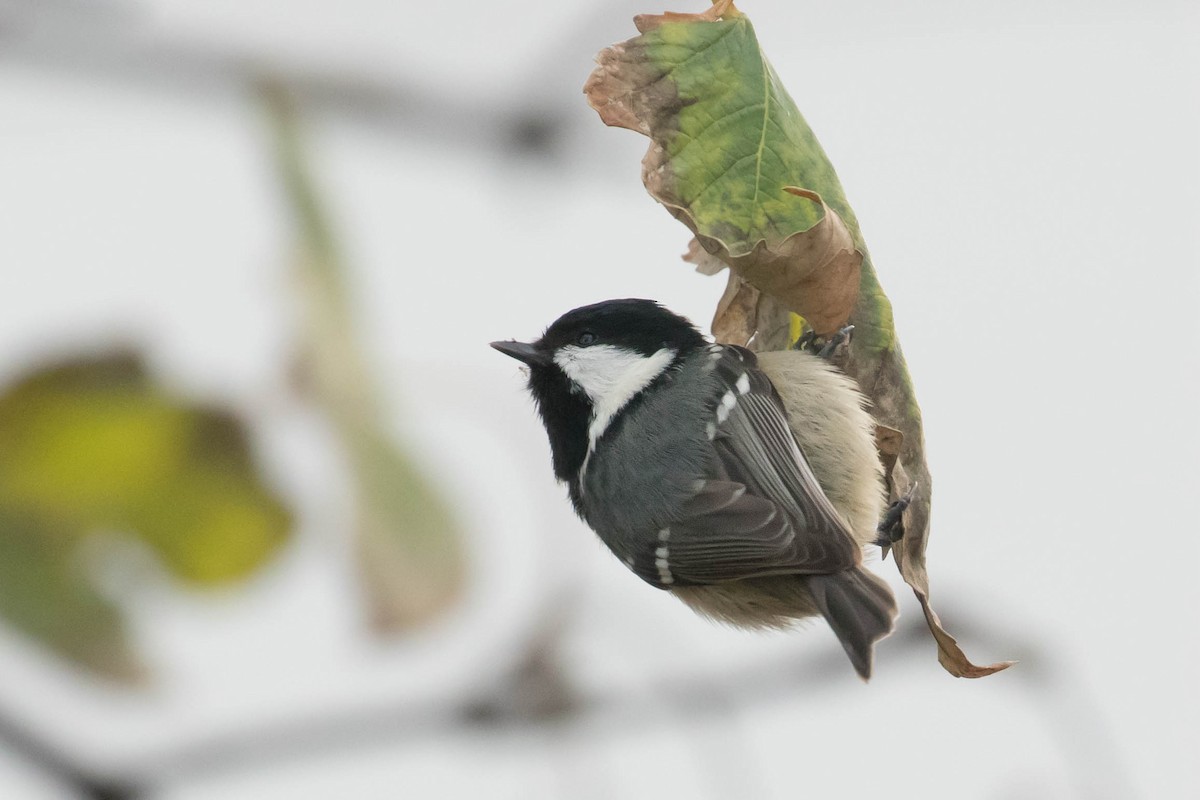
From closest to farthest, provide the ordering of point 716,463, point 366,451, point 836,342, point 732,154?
point 366,451, point 732,154, point 836,342, point 716,463

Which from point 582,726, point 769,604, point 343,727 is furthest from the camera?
point 769,604

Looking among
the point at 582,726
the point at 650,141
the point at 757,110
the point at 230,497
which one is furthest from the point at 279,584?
the point at 757,110

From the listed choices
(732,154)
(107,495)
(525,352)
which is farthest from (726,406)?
(107,495)

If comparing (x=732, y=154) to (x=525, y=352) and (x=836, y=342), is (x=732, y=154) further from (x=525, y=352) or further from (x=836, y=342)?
(x=525, y=352)

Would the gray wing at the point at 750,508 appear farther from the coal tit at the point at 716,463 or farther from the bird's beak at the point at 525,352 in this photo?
the bird's beak at the point at 525,352

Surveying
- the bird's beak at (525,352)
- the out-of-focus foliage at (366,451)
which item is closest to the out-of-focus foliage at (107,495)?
the out-of-focus foliage at (366,451)

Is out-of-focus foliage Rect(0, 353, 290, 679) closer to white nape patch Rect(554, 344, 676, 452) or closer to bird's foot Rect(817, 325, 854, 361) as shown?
bird's foot Rect(817, 325, 854, 361)

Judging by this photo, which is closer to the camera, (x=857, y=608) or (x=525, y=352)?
(x=857, y=608)

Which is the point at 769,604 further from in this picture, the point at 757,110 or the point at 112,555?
the point at 112,555
